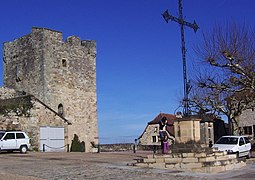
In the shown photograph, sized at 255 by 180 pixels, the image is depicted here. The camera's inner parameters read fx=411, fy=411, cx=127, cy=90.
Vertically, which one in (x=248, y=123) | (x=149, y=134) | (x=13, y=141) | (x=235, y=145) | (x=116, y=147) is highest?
(x=248, y=123)

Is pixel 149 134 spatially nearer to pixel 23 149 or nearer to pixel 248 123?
pixel 248 123

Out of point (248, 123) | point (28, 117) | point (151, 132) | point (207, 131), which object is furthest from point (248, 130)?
point (28, 117)

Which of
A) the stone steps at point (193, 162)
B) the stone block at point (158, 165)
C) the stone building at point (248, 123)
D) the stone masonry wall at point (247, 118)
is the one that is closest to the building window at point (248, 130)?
the stone building at point (248, 123)

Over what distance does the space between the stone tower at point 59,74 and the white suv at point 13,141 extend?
11.4 m

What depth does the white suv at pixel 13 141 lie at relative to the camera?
2650cm

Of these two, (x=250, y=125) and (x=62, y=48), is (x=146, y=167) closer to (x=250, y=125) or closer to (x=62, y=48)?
(x=62, y=48)

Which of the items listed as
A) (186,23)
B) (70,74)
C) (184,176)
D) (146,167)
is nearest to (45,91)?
(70,74)

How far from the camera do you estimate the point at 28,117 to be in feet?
106

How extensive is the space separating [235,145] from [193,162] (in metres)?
→ 8.44

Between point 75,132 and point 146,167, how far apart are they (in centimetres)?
2448

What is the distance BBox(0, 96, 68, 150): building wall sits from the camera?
3138 cm

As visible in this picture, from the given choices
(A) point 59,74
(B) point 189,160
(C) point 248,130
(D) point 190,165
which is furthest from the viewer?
(C) point 248,130

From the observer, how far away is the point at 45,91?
38781 mm

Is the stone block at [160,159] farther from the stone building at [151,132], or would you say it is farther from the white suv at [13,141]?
the stone building at [151,132]
